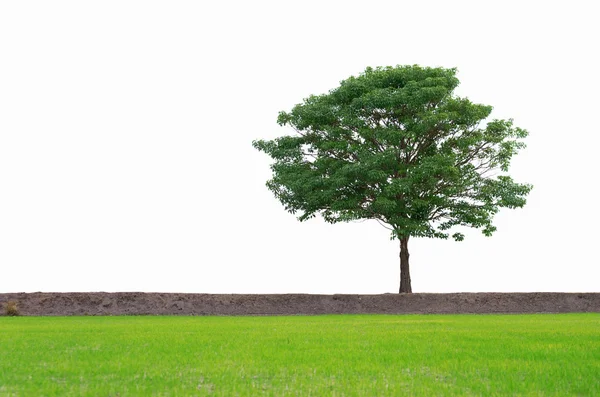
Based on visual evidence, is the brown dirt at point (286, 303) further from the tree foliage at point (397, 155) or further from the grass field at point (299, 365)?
the grass field at point (299, 365)

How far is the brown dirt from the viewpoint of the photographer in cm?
2836

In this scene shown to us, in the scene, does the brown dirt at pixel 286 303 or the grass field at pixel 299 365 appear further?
the brown dirt at pixel 286 303

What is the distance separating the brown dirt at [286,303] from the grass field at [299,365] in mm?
14067

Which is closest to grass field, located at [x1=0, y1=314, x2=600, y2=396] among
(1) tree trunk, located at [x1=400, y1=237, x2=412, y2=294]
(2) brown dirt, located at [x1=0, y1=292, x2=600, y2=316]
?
(2) brown dirt, located at [x1=0, y1=292, x2=600, y2=316]

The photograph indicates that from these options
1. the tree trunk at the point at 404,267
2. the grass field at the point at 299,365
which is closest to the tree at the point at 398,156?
the tree trunk at the point at 404,267

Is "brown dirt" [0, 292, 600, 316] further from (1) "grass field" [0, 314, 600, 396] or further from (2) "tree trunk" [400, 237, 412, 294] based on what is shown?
(1) "grass field" [0, 314, 600, 396]

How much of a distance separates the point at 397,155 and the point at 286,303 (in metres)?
9.22

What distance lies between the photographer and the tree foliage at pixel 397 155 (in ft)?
98.7

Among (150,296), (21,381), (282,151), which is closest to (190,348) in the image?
(21,381)

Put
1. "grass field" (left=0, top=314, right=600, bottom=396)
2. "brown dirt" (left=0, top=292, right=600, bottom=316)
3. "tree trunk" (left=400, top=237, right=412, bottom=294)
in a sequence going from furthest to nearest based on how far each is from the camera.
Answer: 1. "tree trunk" (left=400, top=237, right=412, bottom=294)
2. "brown dirt" (left=0, top=292, right=600, bottom=316)
3. "grass field" (left=0, top=314, right=600, bottom=396)

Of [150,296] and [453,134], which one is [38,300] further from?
[453,134]

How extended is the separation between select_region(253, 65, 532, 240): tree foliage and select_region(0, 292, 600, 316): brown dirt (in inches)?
132

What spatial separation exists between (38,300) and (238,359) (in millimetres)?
21300

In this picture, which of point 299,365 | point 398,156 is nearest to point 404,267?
point 398,156
